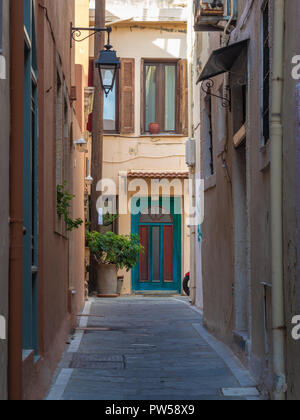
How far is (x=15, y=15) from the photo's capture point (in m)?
5.51

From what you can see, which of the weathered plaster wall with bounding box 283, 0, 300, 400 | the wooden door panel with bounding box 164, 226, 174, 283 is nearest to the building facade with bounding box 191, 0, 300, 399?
the weathered plaster wall with bounding box 283, 0, 300, 400

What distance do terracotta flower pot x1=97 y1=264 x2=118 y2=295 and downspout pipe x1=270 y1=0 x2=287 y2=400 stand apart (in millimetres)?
15661

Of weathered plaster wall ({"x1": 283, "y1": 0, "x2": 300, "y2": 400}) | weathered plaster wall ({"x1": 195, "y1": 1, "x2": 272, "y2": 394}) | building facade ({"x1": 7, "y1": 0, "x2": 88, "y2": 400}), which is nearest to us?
building facade ({"x1": 7, "y1": 0, "x2": 88, "y2": 400})

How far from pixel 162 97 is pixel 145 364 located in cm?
1720

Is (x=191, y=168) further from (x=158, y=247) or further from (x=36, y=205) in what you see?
(x=36, y=205)

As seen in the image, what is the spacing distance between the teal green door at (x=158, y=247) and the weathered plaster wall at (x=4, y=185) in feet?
65.1

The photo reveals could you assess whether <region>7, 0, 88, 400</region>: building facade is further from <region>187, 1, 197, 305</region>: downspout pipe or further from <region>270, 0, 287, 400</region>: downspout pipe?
<region>187, 1, 197, 305</region>: downspout pipe

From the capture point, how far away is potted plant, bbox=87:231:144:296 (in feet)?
72.1

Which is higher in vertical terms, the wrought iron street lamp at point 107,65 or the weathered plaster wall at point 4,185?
the wrought iron street lamp at point 107,65

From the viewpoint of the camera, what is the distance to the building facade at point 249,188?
6.44 meters

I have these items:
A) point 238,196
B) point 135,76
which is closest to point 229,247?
point 238,196
